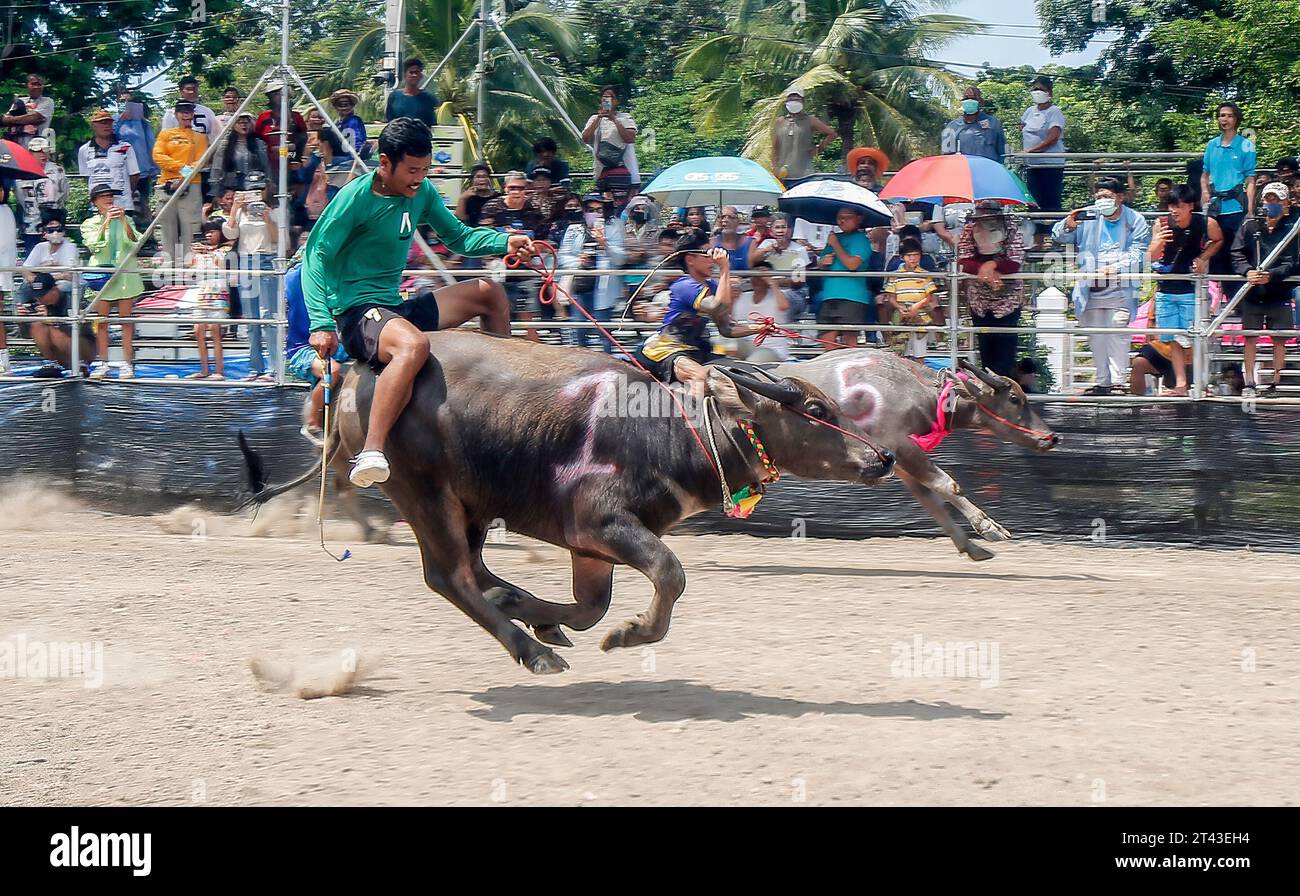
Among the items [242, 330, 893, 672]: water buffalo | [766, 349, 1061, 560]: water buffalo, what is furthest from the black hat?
[242, 330, 893, 672]: water buffalo

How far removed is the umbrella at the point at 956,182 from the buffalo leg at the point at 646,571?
23.1 ft

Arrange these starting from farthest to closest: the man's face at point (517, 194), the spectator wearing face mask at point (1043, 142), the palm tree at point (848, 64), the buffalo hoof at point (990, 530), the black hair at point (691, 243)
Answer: the palm tree at point (848, 64)
the spectator wearing face mask at point (1043, 142)
the man's face at point (517, 194)
the black hair at point (691, 243)
the buffalo hoof at point (990, 530)

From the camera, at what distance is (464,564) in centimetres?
637

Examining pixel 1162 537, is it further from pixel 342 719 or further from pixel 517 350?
pixel 342 719

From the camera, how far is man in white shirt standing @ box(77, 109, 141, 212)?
14.4m

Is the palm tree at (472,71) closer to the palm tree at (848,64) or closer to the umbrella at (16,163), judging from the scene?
the palm tree at (848,64)

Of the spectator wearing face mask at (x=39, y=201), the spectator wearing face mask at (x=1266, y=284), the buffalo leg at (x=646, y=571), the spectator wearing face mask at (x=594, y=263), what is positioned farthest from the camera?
the spectator wearing face mask at (x=39, y=201)

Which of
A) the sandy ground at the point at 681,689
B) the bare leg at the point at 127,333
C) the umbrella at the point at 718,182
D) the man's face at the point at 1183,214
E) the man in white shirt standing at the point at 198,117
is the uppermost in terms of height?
the man in white shirt standing at the point at 198,117

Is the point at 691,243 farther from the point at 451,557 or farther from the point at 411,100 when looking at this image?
the point at 451,557

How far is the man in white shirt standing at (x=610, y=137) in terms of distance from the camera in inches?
571

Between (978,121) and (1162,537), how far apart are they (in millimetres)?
4690

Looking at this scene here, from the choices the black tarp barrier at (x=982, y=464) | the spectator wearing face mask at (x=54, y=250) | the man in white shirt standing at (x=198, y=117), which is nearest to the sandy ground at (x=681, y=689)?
the black tarp barrier at (x=982, y=464)

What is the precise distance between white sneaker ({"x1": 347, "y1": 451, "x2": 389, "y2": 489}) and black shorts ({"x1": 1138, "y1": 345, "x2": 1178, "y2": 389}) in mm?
6877

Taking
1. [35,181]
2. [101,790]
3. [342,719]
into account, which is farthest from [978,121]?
[101,790]
